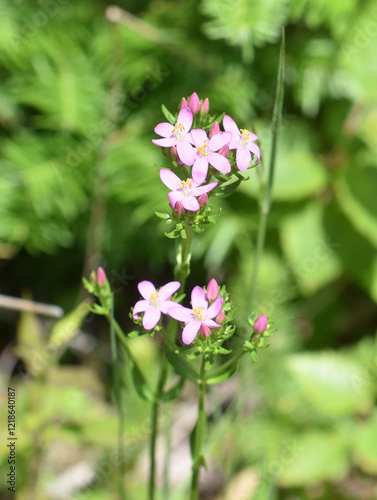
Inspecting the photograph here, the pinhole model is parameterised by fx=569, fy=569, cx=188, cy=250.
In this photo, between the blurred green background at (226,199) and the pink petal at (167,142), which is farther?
the blurred green background at (226,199)

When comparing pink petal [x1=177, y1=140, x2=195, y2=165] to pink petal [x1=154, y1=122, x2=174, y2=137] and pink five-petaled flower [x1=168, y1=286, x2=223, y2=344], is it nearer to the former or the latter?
pink petal [x1=154, y1=122, x2=174, y2=137]

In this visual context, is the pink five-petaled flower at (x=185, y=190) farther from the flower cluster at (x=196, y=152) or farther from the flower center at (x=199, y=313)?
the flower center at (x=199, y=313)

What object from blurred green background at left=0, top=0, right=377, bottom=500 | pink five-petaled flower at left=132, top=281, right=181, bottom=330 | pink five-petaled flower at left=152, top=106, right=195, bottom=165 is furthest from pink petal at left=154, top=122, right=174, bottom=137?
blurred green background at left=0, top=0, right=377, bottom=500

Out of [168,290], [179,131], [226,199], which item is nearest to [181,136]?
[179,131]

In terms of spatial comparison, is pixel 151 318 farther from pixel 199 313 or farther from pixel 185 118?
pixel 185 118

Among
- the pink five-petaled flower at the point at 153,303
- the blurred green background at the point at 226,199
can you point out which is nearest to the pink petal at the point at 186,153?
the pink five-petaled flower at the point at 153,303
